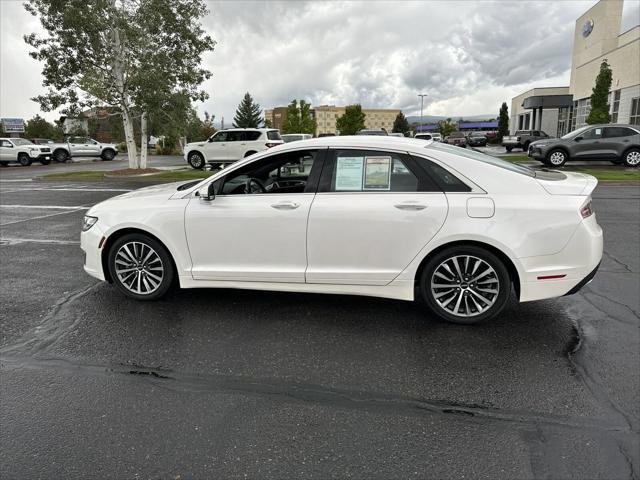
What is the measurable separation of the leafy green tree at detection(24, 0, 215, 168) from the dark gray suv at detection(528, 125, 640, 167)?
15044 mm

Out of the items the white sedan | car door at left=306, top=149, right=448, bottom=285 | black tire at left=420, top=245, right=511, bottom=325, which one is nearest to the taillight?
the white sedan

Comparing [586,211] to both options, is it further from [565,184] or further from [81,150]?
[81,150]

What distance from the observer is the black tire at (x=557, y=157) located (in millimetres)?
18609

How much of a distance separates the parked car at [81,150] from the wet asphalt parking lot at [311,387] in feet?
105

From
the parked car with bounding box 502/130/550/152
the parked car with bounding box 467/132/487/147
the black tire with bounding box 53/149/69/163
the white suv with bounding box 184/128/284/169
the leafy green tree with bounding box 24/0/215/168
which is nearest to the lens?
the leafy green tree with bounding box 24/0/215/168

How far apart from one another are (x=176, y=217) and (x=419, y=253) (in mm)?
2273

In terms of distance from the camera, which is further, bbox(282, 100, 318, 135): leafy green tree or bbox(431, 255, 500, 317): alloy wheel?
bbox(282, 100, 318, 135): leafy green tree

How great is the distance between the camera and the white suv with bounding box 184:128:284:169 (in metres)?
21.3

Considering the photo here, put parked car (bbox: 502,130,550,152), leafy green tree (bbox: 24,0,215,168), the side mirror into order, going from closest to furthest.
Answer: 1. the side mirror
2. leafy green tree (bbox: 24,0,215,168)
3. parked car (bbox: 502,130,550,152)

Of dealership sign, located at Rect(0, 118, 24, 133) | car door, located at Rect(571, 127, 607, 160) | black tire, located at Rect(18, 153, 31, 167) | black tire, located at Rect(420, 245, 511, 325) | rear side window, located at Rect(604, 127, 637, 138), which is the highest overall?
dealership sign, located at Rect(0, 118, 24, 133)

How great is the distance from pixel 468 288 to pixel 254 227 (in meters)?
1.95

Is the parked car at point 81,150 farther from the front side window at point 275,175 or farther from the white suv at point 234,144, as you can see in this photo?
the front side window at point 275,175

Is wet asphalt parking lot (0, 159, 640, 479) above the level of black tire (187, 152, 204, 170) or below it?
below

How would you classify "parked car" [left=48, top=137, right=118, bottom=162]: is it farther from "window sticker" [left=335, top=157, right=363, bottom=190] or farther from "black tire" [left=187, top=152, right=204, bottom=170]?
"window sticker" [left=335, top=157, right=363, bottom=190]
